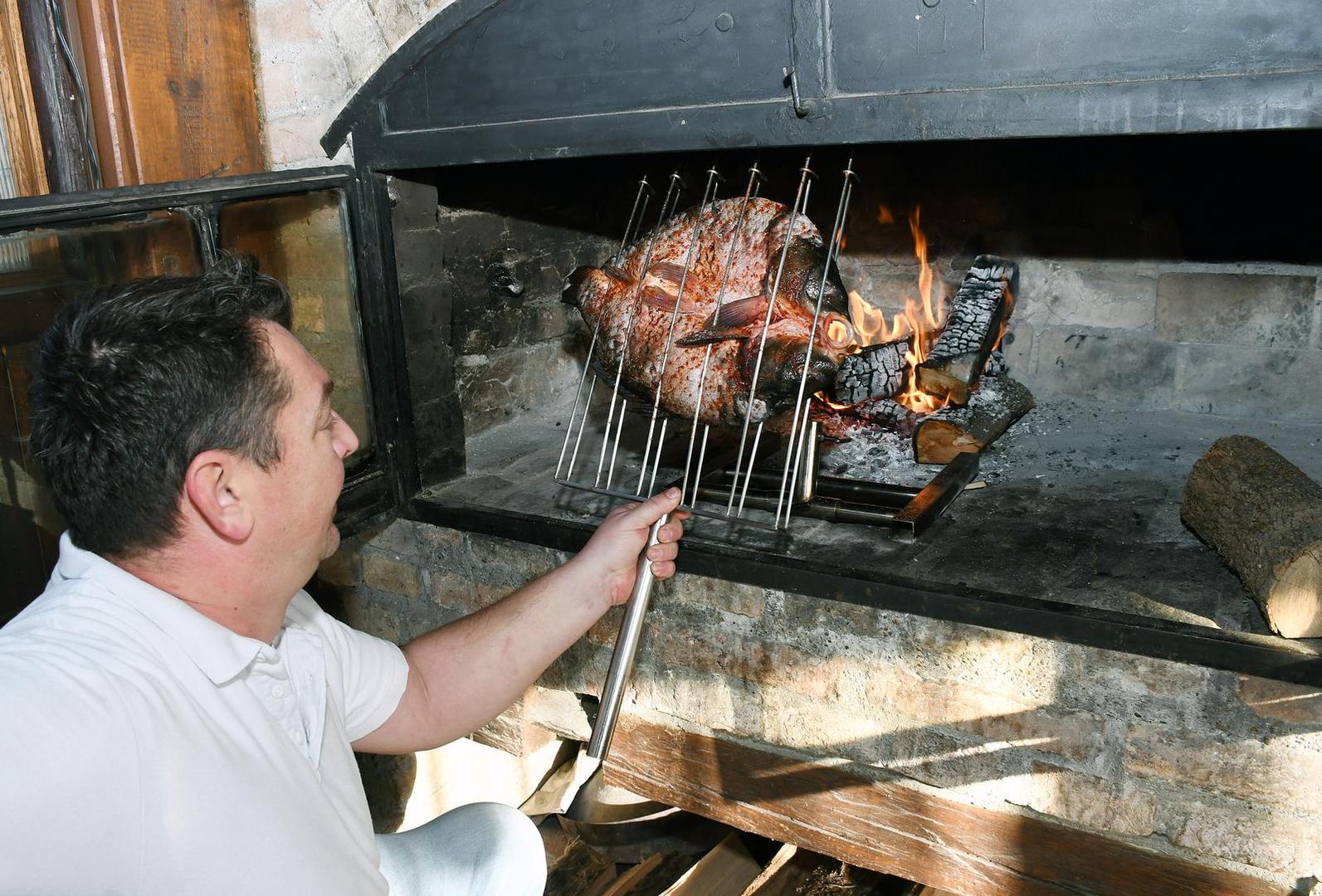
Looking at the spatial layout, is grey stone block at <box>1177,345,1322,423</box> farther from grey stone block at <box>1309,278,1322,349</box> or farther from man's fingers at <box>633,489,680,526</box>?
man's fingers at <box>633,489,680,526</box>

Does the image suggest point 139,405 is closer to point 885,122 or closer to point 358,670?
point 358,670

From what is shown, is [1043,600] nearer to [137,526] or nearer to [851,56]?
[851,56]

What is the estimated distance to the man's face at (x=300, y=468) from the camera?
1473mm

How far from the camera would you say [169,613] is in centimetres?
138

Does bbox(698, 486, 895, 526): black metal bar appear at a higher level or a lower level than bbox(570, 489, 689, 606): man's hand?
lower

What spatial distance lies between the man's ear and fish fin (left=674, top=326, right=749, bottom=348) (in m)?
1.24

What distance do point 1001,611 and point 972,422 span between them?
3.47 feet

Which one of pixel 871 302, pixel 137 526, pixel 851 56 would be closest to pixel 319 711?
pixel 137 526

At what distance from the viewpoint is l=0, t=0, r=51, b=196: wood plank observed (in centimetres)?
259

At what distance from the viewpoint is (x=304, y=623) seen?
1.83 m

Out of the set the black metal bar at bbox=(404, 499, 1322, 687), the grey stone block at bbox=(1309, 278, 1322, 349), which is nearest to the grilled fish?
the black metal bar at bbox=(404, 499, 1322, 687)

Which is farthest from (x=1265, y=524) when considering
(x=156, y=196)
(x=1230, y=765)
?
(x=156, y=196)

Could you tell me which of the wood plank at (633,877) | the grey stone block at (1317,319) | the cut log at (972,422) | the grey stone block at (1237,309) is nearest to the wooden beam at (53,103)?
the cut log at (972,422)

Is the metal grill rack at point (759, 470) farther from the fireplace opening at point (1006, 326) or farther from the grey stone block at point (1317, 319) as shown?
the grey stone block at point (1317, 319)
